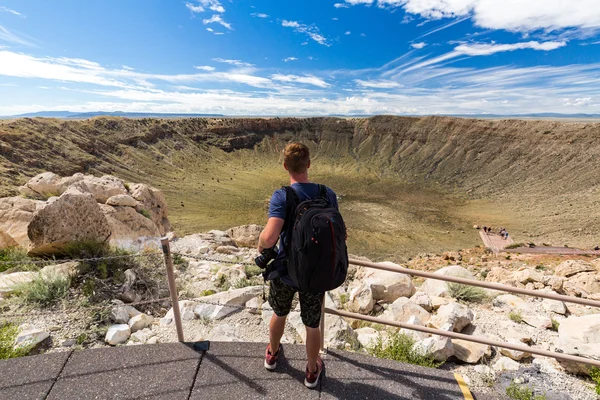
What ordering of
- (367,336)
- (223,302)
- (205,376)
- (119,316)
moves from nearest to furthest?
1. (205,376)
2. (367,336)
3. (119,316)
4. (223,302)

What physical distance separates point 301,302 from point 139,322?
2759 mm

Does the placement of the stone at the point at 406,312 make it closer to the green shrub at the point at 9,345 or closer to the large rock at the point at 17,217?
the green shrub at the point at 9,345

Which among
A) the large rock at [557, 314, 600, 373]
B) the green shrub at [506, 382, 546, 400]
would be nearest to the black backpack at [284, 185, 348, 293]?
the green shrub at [506, 382, 546, 400]

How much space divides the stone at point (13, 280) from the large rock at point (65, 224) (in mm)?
850

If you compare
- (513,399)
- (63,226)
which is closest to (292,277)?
(513,399)

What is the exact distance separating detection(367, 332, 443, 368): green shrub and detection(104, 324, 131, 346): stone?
120 inches

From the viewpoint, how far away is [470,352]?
11.2 ft

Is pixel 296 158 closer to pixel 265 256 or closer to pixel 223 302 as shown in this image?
pixel 265 256

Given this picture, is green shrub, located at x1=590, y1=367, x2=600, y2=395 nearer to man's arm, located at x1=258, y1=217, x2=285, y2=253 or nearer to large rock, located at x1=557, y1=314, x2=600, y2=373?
large rock, located at x1=557, y1=314, x2=600, y2=373

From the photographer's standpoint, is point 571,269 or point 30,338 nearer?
point 30,338

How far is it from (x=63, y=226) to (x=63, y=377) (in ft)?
14.3

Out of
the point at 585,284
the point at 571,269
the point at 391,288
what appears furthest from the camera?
the point at 571,269

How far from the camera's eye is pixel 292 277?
2.34 m

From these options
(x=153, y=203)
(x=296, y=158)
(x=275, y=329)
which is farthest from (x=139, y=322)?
(x=153, y=203)
